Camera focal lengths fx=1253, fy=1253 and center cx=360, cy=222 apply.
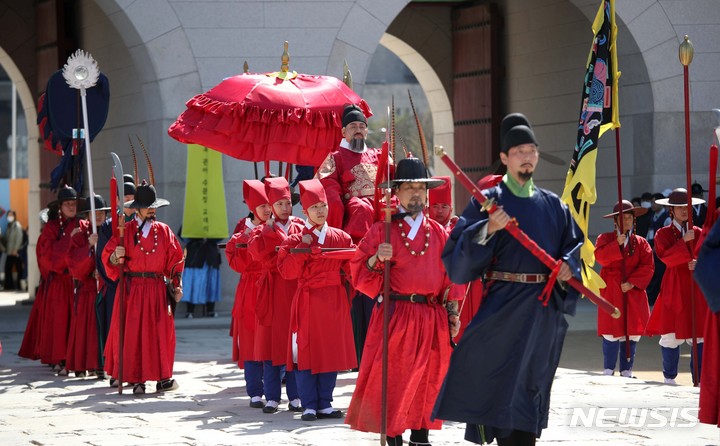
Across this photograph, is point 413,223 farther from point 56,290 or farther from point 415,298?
point 56,290

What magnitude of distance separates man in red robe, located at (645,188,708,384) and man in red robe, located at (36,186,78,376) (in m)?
4.90

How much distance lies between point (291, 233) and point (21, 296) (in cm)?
1384

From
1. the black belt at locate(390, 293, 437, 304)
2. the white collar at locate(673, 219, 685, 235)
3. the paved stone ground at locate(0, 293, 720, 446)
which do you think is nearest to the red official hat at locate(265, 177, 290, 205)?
the paved stone ground at locate(0, 293, 720, 446)

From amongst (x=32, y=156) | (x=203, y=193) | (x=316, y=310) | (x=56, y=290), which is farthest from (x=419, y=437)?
(x=32, y=156)

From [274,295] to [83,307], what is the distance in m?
2.80

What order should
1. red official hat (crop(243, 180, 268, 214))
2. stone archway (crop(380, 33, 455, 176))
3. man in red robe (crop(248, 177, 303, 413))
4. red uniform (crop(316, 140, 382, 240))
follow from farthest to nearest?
stone archway (crop(380, 33, 455, 176)), red uniform (crop(316, 140, 382, 240)), red official hat (crop(243, 180, 268, 214)), man in red robe (crop(248, 177, 303, 413))

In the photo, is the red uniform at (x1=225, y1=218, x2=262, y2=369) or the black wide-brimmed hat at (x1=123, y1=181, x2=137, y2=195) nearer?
the red uniform at (x1=225, y1=218, x2=262, y2=369)

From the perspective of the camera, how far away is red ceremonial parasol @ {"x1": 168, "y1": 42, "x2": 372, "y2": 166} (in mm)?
8883

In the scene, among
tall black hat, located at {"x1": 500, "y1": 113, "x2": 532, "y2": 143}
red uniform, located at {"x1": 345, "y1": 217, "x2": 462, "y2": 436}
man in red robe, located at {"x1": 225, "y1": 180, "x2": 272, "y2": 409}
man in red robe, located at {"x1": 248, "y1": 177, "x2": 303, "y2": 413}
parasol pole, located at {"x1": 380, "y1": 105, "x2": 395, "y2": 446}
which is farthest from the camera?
man in red robe, located at {"x1": 225, "y1": 180, "x2": 272, "y2": 409}

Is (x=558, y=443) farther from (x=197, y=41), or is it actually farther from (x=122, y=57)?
(x=122, y=57)

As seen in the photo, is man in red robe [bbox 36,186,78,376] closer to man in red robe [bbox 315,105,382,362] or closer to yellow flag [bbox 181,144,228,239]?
yellow flag [bbox 181,144,228,239]

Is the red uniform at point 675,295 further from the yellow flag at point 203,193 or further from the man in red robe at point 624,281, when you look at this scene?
the yellow flag at point 203,193

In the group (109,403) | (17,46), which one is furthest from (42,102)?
(17,46)

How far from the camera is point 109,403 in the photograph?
28.1 ft
